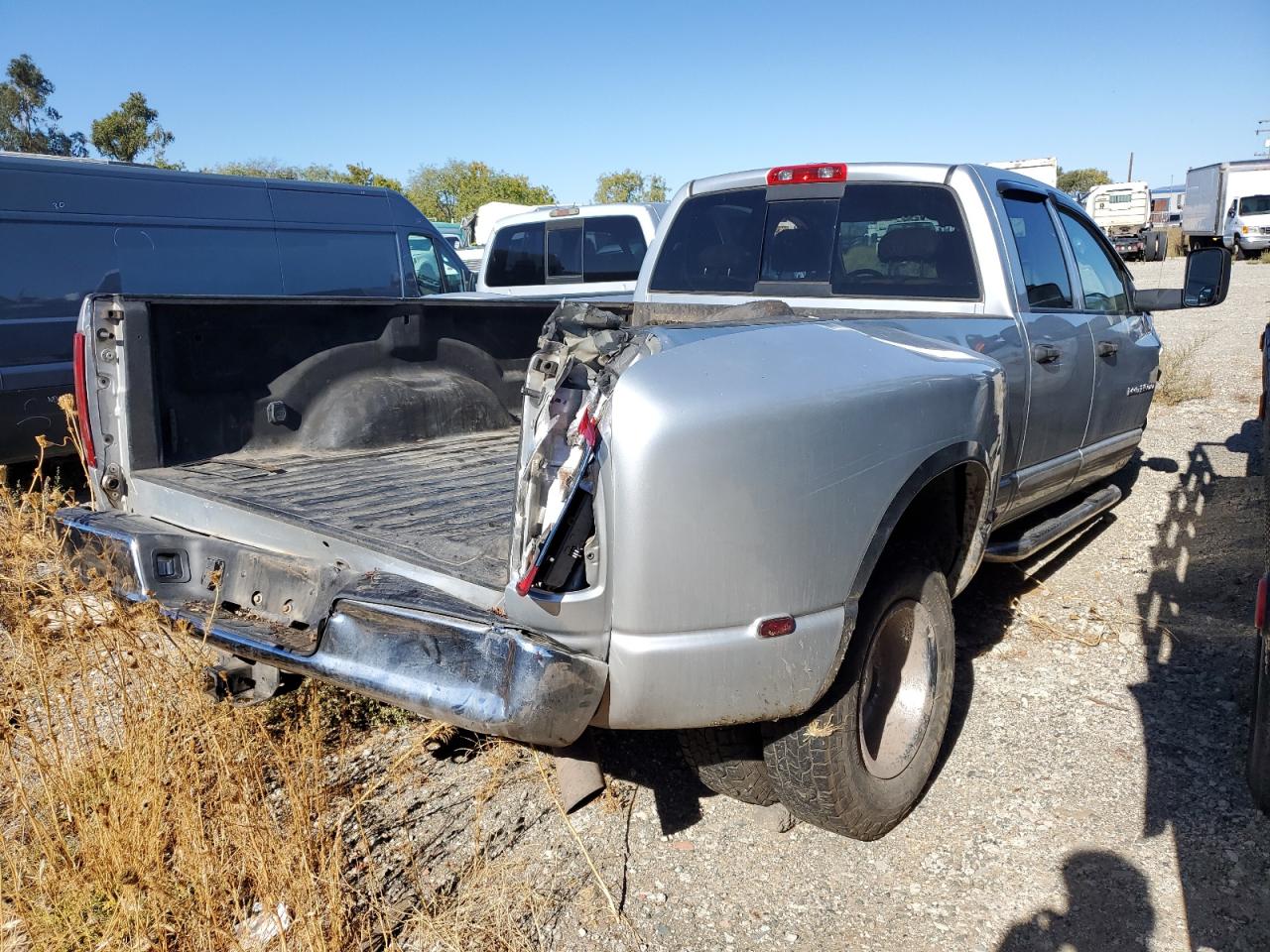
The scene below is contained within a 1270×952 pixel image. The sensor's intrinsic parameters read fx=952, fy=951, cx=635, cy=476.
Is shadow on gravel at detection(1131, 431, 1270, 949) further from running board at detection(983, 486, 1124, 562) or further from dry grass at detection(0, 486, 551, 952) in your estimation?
dry grass at detection(0, 486, 551, 952)

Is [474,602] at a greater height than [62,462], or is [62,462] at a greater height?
[474,602]

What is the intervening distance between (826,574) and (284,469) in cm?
219

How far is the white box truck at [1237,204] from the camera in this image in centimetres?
3228

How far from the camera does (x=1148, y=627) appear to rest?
14.8ft

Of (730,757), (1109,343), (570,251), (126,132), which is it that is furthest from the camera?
(126,132)

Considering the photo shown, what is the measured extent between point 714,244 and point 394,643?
300 centimetres

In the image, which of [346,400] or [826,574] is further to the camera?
[346,400]

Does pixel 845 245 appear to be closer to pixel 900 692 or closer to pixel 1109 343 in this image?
pixel 1109 343

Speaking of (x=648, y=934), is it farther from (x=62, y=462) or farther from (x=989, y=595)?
(x=62, y=462)

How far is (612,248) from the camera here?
29.0 ft

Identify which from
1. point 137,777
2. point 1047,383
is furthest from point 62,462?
point 1047,383

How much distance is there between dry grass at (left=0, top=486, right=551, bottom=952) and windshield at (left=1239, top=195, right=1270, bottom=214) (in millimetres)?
38716

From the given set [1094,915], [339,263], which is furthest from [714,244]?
[339,263]

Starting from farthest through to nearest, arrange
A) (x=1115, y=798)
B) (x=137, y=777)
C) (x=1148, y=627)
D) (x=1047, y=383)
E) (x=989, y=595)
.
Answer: (x=989, y=595)
(x=1148, y=627)
(x=1047, y=383)
(x=1115, y=798)
(x=137, y=777)
